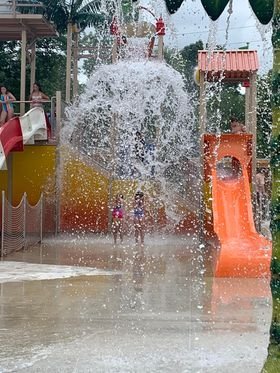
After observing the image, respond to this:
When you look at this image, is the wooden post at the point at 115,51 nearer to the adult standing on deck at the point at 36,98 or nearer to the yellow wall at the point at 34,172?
the adult standing on deck at the point at 36,98

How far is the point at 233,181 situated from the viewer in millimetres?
16359

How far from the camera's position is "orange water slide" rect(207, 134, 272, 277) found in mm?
11000

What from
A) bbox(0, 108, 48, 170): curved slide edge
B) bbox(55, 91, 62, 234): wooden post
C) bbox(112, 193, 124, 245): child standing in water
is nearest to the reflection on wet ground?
bbox(0, 108, 48, 170): curved slide edge

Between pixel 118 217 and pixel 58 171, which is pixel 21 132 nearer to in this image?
pixel 58 171

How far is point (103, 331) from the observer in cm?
671

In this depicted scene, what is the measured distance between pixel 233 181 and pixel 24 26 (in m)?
7.50

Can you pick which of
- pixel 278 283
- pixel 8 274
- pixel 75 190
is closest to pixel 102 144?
pixel 75 190

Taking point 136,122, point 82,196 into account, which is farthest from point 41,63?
point 82,196

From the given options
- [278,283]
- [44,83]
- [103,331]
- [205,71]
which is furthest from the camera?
[44,83]

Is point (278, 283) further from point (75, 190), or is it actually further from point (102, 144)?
point (102, 144)

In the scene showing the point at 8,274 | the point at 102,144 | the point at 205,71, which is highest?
the point at 205,71

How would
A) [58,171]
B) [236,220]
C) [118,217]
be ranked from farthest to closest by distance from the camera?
1. [58,171]
2. [118,217]
3. [236,220]

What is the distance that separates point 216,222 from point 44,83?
1600cm

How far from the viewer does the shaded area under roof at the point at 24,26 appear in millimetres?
18875
